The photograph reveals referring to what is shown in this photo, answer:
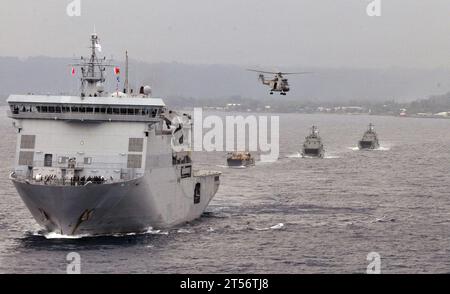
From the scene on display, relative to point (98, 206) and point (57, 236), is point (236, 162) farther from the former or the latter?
point (98, 206)

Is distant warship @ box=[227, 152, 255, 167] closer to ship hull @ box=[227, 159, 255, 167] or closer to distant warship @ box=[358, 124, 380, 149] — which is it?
ship hull @ box=[227, 159, 255, 167]

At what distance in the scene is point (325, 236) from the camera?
6425 cm

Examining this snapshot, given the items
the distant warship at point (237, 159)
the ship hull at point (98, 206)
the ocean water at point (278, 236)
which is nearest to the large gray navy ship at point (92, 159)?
the ship hull at point (98, 206)

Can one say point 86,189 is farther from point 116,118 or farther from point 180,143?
point 180,143

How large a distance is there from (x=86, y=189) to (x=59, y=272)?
743 centimetres

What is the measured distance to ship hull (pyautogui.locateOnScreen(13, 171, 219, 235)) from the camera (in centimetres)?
5706

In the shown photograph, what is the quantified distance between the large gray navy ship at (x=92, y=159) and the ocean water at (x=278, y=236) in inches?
61.0

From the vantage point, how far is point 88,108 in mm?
60781

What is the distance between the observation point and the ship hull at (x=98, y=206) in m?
57.1

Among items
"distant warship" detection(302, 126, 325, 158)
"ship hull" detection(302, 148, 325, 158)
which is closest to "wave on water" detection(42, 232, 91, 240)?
"ship hull" detection(302, 148, 325, 158)

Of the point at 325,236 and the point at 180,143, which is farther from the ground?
the point at 180,143

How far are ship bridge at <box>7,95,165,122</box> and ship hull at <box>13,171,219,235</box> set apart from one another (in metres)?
4.76
